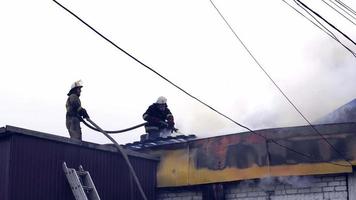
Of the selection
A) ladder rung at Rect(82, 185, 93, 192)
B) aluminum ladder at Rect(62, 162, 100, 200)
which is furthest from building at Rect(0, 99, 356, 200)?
ladder rung at Rect(82, 185, 93, 192)

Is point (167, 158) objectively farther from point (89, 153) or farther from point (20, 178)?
point (20, 178)

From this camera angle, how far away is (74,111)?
1220 centimetres

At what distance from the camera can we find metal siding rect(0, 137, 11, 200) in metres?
9.70

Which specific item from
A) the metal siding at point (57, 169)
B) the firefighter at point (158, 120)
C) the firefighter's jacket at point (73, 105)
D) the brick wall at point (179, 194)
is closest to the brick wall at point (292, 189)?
the brick wall at point (179, 194)

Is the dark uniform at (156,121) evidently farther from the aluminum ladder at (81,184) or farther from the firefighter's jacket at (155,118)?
the aluminum ladder at (81,184)

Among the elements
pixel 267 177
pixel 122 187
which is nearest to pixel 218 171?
pixel 267 177

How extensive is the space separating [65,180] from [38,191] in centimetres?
68

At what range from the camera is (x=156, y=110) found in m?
14.2

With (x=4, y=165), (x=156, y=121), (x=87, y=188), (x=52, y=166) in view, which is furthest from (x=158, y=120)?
(x=4, y=165)

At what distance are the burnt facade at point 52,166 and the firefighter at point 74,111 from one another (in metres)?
0.87

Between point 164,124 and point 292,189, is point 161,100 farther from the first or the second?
point 292,189

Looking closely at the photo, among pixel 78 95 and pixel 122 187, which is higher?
pixel 78 95

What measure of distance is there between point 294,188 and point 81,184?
4.21 meters

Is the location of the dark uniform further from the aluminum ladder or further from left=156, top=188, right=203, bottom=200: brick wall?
the aluminum ladder
